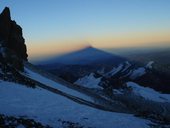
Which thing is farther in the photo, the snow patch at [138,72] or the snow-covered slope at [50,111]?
the snow patch at [138,72]

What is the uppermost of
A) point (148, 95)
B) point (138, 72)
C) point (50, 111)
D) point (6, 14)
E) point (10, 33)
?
point (6, 14)

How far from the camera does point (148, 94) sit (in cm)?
13762

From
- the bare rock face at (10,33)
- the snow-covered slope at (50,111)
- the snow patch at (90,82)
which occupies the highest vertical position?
the bare rock face at (10,33)

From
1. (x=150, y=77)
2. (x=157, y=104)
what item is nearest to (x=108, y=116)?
(x=157, y=104)

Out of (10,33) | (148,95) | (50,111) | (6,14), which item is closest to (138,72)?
(148,95)

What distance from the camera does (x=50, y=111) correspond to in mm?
36906

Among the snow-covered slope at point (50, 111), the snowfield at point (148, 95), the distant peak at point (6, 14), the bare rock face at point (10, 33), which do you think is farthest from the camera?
the snowfield at point (148, 95)

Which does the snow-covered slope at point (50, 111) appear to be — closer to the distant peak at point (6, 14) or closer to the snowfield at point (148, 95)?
the distant peak at point (6, 14)

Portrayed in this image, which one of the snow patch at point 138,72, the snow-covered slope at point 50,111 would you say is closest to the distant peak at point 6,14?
the snow-covered slope at point 50,111

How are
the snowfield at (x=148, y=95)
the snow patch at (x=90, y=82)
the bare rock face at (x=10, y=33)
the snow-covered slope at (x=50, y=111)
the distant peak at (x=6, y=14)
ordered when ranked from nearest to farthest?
the snow-covered slope at (x=50, y=111)
the bare rock face at (x=10, y=33)
the distant peak at (x=6, y=14)
the snowfield at (x=148, y=95)
the snow patch at (x=90, y=82)

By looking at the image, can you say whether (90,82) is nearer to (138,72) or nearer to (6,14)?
(138,72)

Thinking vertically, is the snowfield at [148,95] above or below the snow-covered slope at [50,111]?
above

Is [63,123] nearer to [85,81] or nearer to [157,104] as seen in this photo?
→ [157,104]

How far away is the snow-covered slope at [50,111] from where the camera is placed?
33.4 m
